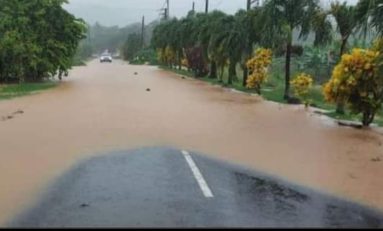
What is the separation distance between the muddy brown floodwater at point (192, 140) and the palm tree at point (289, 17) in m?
3.53

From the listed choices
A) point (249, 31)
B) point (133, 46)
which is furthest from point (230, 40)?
point (133, 46)

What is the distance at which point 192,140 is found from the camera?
1359cm

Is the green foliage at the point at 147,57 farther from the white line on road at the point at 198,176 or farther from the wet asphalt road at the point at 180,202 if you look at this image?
the wet asphalt road at the point at 180,202

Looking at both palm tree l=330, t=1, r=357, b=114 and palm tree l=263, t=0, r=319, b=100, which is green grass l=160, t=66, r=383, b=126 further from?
palm tree l=330, t=1, r=357, b=114

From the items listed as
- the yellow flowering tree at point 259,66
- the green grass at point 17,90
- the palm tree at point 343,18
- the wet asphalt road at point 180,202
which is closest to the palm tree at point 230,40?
the yellow flowering tree at point 259,66

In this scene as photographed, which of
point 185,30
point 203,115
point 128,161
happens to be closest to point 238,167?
point 128,161

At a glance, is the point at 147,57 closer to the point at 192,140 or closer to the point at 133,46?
the point at 133,46

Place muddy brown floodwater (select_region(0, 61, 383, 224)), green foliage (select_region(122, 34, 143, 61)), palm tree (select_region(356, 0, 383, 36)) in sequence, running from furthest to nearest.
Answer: green foliage (select_region(122, 34, 143, 61)) → palm tree (select_region(356, 0, 383, 36)) → muddy brown floodwater (select_region(0, 61, 383, 224))

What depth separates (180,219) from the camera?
271 inches

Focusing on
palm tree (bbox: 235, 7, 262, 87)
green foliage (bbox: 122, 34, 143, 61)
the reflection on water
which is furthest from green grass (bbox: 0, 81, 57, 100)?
green foliage (bbox: 122, 34, 143, 61)

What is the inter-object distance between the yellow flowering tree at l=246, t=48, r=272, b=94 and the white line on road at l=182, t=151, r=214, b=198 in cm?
1645

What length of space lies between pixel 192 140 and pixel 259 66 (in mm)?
15019

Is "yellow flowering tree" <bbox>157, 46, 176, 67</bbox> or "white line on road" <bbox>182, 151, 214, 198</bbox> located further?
"yellow flowering tree" <bbox>157, 46, 176, 67</bbox>

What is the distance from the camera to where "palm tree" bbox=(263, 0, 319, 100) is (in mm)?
24869
